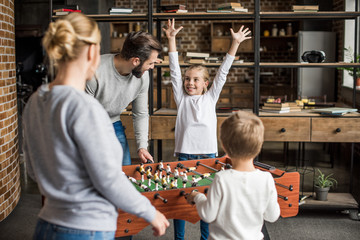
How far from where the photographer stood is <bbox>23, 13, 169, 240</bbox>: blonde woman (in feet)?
4.31

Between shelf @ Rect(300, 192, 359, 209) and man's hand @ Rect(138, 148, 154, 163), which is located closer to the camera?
man's hand @ Rect(138, 148, 154, 163)

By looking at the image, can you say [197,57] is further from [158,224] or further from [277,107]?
[158,224]

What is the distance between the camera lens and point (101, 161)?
4.34 feet

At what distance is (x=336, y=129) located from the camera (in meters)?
3.80

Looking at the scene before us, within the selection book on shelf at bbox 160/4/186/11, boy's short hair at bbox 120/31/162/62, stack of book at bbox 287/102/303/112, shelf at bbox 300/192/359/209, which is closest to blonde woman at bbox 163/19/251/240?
boy's short hair at bbox 120/31/162/62

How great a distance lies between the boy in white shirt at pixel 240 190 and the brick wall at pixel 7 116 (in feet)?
8.38

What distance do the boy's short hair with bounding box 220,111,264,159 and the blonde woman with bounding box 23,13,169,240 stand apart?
50 cm

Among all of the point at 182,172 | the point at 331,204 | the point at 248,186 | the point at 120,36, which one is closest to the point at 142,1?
the point at 120,36

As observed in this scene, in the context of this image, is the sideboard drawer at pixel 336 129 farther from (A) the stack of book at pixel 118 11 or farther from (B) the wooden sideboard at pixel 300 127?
(A) the stack of book at pixel 118 11

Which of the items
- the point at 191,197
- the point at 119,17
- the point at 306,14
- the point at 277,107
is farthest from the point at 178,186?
the point at 306,14

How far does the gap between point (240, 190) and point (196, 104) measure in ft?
5.08

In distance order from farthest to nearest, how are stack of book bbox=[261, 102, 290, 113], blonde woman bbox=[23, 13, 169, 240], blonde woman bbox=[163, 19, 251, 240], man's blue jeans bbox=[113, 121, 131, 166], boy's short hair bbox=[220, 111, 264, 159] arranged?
stack of book bbox=[261, 102, 290, 113], blonde woman bbox=[163, 19, 251, 240], man's blue jeans bbox=[113, 121, 131, 166], boy's short hair bbox=[220, 111, 264, 159], blonde woman bbox=[23, 13, 169, 240]

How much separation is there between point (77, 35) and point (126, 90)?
4.69ft

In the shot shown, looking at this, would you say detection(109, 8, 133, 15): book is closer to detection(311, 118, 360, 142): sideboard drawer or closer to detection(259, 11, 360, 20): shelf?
detection(259, 11, 360, 20): shelf
